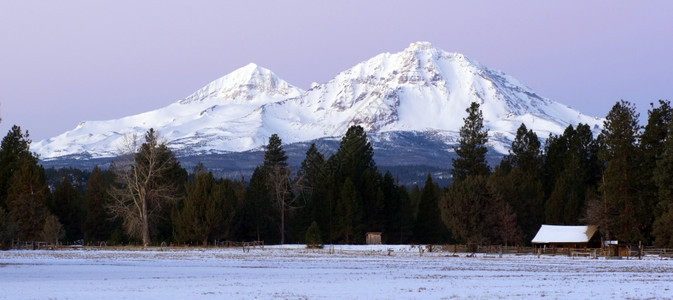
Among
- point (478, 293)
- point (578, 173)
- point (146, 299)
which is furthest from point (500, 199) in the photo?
point (146, 299)

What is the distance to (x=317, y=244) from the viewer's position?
85438mm

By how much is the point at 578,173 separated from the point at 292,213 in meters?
32.2

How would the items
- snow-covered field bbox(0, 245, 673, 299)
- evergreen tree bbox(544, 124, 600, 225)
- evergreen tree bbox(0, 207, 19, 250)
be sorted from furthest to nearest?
evergreen tree bbox(544, 124, 600, 225) → evergreen tree bbox(0, 207, 19, 250) → snow-covered field bbox(0, 245, 673, 299)

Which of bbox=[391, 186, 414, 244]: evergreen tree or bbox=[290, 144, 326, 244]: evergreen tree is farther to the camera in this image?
bbox=[391, 186, 414, 244]: evergreen tree

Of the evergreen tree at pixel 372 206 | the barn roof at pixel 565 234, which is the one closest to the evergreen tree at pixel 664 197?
the barn roof at pixel 565 234

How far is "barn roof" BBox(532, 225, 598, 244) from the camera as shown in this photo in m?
84.3

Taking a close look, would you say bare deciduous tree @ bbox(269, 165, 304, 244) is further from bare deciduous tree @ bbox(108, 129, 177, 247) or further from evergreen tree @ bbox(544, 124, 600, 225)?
evergreen tree @ bbox(544, 124, 600, 225)

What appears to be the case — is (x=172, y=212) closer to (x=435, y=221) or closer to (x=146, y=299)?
(x=435, y=221)

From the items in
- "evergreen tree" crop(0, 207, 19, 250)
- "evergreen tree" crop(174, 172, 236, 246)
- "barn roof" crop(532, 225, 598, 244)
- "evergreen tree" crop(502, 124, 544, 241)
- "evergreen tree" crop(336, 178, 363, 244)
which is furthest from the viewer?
"evergreen tree" crop(336, 178, 363, 244)

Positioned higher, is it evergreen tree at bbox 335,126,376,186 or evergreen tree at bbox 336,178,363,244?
evergreen tree at bbox 335,126,376,186

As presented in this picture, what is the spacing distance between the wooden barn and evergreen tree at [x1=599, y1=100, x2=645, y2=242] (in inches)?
112

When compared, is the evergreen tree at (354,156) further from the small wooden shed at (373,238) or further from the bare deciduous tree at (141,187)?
the bare deciduous tree at (141,187)

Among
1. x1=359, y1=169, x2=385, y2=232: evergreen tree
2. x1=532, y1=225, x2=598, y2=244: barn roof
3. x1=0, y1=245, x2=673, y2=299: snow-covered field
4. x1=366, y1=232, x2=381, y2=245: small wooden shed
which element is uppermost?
x1=359, y1=169, x2=385, y2=232: evergreen tree

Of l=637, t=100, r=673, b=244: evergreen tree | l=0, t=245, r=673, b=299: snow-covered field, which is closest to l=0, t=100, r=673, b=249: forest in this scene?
l=637, t=100, r=673, b=244: evergreen tree
